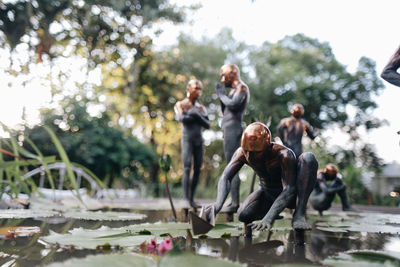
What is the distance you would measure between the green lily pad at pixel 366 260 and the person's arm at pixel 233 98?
1.80m

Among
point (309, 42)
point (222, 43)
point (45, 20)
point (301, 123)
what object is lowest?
point (301, 123)

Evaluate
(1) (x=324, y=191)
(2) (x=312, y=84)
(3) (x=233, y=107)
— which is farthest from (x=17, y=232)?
(2) (x=312, y=84)

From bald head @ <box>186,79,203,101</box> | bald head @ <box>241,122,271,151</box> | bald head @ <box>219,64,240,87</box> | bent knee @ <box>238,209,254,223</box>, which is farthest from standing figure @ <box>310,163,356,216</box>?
bald head @ <box>241,122,271,151</box>

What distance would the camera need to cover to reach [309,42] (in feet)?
82.0

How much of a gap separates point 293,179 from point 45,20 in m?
12.3

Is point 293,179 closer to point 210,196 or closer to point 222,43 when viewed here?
point 210,196

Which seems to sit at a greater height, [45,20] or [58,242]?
[45,20]

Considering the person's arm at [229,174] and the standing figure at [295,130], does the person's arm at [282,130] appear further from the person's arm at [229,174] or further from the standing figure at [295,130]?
the person's arm at [229,174]

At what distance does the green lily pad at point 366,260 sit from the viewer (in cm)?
114

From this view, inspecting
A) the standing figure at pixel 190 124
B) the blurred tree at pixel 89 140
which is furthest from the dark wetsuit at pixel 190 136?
the blurred tree at pixel 89 140

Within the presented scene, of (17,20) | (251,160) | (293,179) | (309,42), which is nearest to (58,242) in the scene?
(251,160)

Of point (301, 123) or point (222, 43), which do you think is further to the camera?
point (222, 43)

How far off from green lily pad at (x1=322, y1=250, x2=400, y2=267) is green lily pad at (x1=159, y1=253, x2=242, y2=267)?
0.40 metres

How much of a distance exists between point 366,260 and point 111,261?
92 cm
